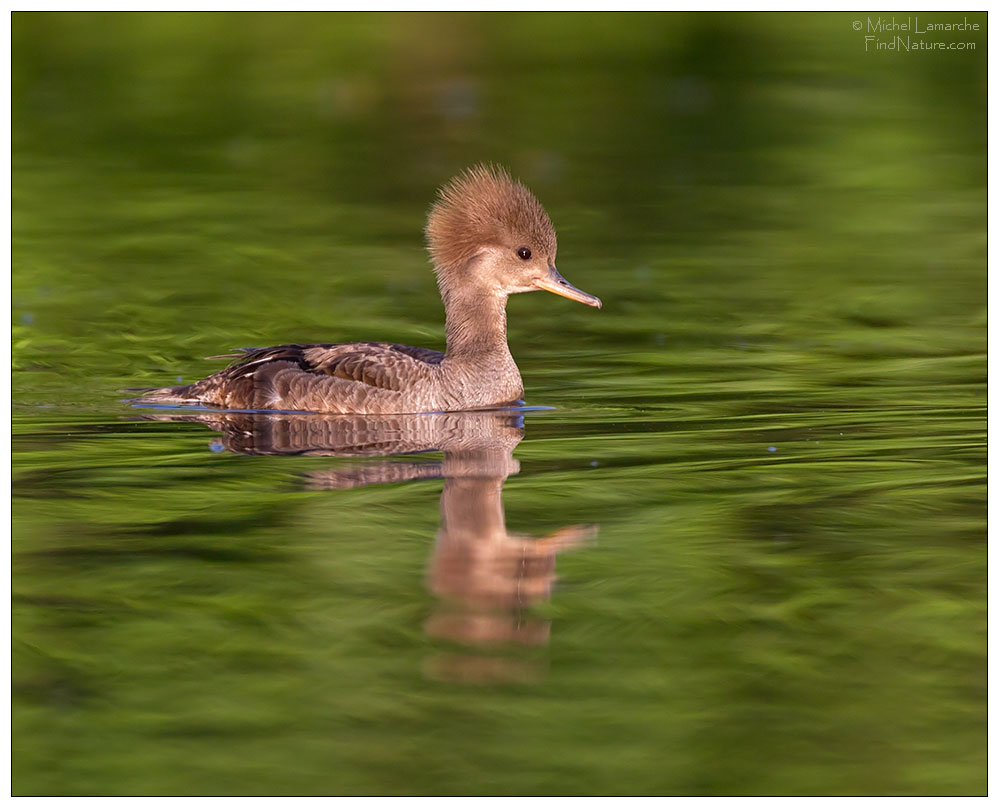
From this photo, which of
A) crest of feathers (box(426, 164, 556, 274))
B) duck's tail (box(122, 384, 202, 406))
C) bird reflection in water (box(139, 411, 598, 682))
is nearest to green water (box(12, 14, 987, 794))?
bird reflection in water (box(139, 411, 598, 682))

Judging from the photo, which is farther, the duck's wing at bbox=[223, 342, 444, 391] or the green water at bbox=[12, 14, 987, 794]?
the duck's wing at bbox=[223, 342, 444, 391]

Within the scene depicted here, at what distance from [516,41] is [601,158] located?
181 inches

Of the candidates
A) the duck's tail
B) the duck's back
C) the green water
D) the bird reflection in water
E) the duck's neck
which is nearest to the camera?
the green water

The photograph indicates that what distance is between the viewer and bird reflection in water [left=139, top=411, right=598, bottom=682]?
6117mm

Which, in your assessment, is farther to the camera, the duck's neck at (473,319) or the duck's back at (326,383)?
the duck's neck at (473,319)

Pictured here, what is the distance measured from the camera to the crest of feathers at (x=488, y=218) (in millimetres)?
10250

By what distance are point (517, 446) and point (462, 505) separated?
1394mm

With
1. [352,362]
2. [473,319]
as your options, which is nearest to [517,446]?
[352,362]

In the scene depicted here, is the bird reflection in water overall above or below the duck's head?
below

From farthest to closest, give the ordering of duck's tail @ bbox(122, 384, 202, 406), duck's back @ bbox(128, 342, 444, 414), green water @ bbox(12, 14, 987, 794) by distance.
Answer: duck's tail @ bbox(122, 384, 202, 406) → duck's back @ bbox(128, 342, 444, 414) → green water @ bbox(12, 14, 987, 794)

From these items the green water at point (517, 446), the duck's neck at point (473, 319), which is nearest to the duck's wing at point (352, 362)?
the duck's neck at point (473, 319)

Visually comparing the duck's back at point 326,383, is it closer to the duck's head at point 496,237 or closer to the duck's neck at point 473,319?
the duck's neck at point 473,319

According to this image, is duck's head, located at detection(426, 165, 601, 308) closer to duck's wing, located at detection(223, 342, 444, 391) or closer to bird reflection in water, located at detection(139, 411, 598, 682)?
duck's wing, located at detection(223, 342, 444, 391)

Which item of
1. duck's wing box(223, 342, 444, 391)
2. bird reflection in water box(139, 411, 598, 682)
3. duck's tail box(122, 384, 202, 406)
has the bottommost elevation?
bird reflection in water box(139, 411, 598, 682)
